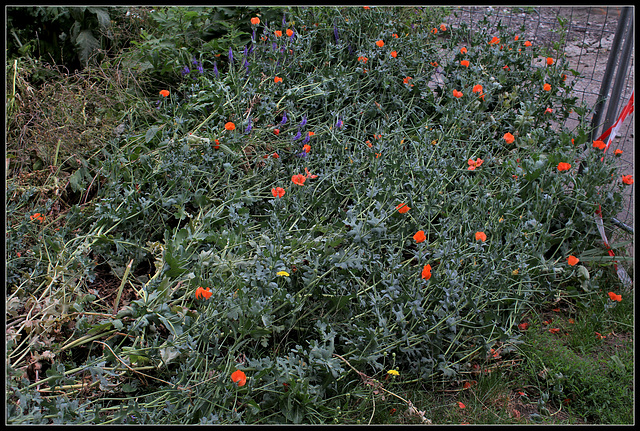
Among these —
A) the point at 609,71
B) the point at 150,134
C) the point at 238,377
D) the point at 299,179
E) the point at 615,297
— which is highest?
the point at 609,71

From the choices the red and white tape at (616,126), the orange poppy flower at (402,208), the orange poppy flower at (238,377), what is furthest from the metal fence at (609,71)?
the orange poppy flower at (238,377)

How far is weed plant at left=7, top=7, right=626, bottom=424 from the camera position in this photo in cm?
185

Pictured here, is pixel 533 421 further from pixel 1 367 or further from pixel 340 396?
pixel 1 367

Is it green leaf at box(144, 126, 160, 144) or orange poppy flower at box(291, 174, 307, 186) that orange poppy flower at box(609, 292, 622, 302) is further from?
green leaf at box(144, 126, 160, 144)

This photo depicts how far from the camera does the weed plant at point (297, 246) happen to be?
185 cm

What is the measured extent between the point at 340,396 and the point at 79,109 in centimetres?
247

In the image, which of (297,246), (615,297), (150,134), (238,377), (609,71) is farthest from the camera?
(609,71)

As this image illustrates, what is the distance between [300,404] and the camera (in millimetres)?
1879

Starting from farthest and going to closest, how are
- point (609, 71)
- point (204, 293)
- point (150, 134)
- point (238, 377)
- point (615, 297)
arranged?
point (609, 71)
point (150, 134)
point (615, 297)
point (204, 293)
point (238, 377)

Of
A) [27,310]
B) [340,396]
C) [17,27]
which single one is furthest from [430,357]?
[17,27]

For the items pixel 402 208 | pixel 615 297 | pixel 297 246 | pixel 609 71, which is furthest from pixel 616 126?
pixel 297 246

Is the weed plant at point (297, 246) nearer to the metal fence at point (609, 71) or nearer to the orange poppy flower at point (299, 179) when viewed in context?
the orange poppy flower at point (299, 179)

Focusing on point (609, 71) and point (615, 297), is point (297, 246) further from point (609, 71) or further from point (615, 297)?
point (609, 71)

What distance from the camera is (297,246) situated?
2240 mm
